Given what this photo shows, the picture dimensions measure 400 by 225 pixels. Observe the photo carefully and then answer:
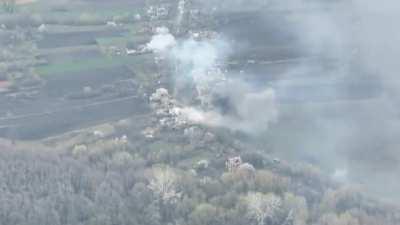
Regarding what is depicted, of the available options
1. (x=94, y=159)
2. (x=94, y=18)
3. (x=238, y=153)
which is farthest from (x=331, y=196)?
(x=94, y=18)

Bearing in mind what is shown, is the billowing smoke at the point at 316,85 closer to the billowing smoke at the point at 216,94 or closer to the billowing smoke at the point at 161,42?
the billowing smoke at the point at 216,94

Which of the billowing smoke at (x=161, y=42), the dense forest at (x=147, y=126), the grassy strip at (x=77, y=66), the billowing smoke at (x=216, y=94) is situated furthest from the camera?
the billowing smoke at (x=161, y=42)

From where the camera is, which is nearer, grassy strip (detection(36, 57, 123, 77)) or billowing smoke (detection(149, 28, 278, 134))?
billowing smoke (detection(149, 28, 278, 134))

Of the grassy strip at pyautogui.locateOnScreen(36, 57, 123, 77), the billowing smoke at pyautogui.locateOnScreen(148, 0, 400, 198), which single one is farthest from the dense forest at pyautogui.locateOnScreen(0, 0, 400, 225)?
the billowing smoke at pyautogui.locateOnScreen(148, 0, 400, 198)

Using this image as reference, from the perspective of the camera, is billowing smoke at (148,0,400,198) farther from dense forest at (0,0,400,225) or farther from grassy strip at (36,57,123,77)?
grassy strip at (36,57,123,77)

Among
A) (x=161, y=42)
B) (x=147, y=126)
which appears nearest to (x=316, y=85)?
(x=147, y=126)

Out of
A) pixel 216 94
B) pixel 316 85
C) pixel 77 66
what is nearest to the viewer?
pixel 216 94

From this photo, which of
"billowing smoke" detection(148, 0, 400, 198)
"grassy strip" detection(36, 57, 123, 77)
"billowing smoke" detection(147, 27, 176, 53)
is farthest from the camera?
"billowing smoke" detection(147, 27, 176, 53)

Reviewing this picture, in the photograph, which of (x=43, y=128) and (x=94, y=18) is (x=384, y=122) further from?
(x=94, y=18)

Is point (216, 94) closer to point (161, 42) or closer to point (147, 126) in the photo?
point (147, 126)

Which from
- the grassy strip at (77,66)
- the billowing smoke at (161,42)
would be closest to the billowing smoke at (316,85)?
the billowing smoke at (161,42)

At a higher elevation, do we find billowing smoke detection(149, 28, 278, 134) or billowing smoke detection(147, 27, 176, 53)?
billowing smoke detection(147, 27, 176, 53)
